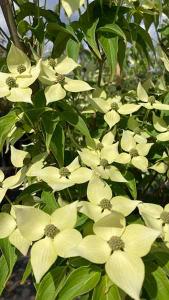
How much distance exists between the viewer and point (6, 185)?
3.29 ft

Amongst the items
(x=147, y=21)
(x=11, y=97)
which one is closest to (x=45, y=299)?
(x=11, y=97)

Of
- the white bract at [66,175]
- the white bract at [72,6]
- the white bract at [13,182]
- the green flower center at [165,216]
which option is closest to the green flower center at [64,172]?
the white bract at [66,175]

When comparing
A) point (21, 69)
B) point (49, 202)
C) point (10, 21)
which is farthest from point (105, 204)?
point (10, 21)

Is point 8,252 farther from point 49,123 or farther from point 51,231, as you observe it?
point 49,123

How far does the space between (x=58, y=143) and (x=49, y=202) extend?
12cm

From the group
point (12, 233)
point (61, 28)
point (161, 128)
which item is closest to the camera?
point (12, 233)

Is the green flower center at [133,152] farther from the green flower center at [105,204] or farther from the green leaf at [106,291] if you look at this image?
the green leaf at [106,291]

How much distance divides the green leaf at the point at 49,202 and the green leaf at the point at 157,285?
224mm

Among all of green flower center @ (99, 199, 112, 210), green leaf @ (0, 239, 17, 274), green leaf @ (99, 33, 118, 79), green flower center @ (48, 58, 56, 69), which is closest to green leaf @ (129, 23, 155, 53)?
green leaf @ (99, 33, 118, 79)

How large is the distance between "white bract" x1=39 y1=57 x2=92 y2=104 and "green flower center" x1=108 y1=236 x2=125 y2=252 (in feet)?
0.95

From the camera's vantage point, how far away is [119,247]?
0.78 metres

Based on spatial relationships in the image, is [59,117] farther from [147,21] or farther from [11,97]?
[147,21]

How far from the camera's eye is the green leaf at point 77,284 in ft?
2.55

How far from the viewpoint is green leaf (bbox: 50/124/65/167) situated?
0.94 meters
